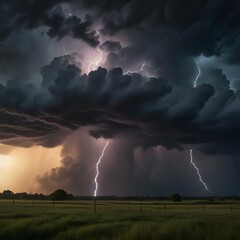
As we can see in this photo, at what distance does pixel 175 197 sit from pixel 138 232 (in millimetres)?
95338

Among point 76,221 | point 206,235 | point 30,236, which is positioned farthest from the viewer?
point 76,221

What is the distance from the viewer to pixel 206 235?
2028cm

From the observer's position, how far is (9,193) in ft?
632

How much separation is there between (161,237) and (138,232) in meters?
1.23

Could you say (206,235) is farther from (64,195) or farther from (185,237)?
(64,195)

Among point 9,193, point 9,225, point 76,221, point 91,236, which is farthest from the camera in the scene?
point 9,193

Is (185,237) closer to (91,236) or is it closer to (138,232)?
(138,232)

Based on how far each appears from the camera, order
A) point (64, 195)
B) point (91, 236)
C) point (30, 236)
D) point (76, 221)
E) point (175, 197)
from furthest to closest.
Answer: point (175, 197)
point (64, 195)
point (76, 221)
point (30, 236)
point (91, 236)

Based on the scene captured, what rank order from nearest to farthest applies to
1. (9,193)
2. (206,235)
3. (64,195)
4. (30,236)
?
(206,235)
(30,236)
(64,195)
(9,193)

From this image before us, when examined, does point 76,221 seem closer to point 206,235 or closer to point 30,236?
point 30,236

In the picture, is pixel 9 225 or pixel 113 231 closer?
pixel 113 231

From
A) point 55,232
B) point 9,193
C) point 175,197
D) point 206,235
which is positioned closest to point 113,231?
point 55,232

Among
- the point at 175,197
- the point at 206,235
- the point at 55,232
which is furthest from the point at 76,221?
the point at 175,197

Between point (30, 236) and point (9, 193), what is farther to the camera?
point (9, 193)
